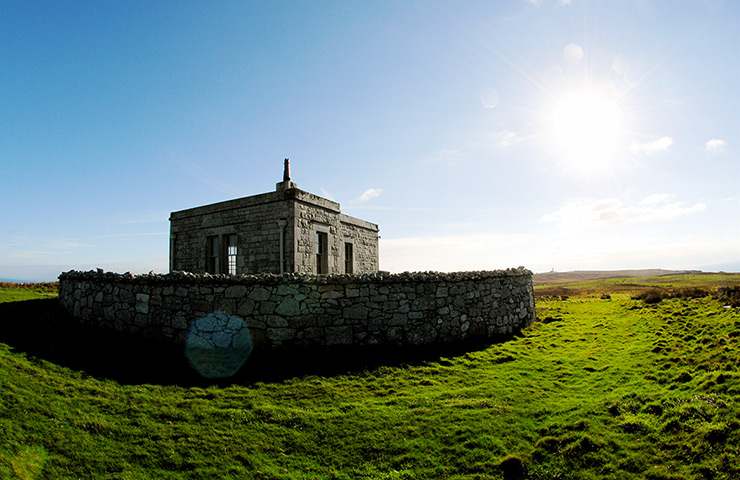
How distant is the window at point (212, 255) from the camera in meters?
17.9

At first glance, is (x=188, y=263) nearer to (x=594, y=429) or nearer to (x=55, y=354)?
(x=55, y=354)

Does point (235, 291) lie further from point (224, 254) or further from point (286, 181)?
point (224, 254)

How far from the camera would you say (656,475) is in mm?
4562

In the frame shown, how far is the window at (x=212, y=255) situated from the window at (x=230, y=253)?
1.76 feet

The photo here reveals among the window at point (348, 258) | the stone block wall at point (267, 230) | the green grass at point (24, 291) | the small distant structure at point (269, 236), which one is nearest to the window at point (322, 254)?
the small distant structure at point (269, 236)

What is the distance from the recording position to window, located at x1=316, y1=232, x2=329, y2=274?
57.1ft

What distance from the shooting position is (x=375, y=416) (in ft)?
20.6

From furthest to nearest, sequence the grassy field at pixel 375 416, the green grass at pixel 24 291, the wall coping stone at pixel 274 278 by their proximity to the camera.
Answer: the green grass at pixel 24 291 < the wall coping stone at pixel 274 278 < the grassy field at pixel 375 416

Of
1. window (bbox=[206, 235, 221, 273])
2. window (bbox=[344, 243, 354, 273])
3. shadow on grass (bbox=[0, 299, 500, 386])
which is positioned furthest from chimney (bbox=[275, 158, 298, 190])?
shadow on grass (bbox=[0, 299, 500, 386])

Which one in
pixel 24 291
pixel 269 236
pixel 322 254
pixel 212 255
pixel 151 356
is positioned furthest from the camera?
pixel 212 255

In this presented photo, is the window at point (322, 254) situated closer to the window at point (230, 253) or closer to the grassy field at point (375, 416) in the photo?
the window at point (230, 253)

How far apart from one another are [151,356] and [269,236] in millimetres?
7589

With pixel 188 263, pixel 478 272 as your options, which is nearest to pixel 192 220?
pixel 188 263

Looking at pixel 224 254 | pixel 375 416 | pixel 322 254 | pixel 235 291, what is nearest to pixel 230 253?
pixel 224 254
